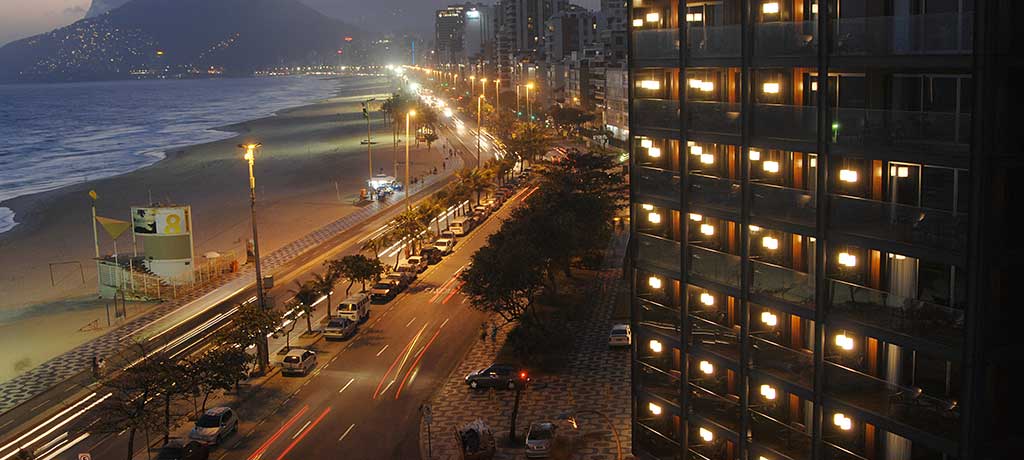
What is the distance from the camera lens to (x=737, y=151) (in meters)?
22.2

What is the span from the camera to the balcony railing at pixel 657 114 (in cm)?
2342

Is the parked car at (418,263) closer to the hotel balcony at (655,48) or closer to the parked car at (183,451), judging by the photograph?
the parked car at (183,451)

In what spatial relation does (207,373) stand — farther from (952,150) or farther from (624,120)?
(624,120)

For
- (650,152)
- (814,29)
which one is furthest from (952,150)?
(650,152)

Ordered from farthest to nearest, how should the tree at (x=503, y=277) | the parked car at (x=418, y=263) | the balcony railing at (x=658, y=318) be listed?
the parked car at (x=418, y=263)
the tree at (x=503, y=277)
the balcony railing at (x=658, y=318)

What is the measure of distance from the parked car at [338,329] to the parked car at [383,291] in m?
6.48

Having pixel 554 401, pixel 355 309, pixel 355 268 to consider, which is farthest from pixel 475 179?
pixel 554 401

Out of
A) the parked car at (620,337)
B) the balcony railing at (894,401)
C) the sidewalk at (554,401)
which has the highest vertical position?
the balcony railing at (894,401)

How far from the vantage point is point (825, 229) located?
18969mm

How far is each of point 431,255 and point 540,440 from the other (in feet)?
103

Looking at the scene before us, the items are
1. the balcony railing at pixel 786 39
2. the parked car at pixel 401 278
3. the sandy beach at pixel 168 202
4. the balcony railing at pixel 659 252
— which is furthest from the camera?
the parked car at pixel 401 278

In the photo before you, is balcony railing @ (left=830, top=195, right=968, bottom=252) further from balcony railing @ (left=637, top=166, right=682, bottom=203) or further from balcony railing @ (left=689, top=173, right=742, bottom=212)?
balcony railing @ (left=637, top=166, right=682, bottom=203)

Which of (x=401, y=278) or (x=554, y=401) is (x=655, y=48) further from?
(x=401, y=278)

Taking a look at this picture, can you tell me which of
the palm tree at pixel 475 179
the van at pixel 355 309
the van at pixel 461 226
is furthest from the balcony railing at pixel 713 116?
the palm tree at pixel 475 179
